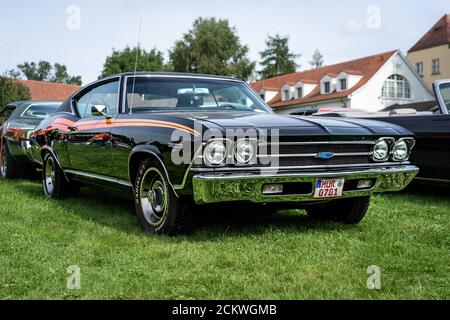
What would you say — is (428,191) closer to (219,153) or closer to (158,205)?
(158,205)

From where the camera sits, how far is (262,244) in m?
4.02

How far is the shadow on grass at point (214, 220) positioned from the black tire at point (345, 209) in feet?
0.37

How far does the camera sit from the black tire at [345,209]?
192 inches

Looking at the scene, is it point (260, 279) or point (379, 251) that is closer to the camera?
point (260, 279)

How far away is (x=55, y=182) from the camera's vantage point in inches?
257

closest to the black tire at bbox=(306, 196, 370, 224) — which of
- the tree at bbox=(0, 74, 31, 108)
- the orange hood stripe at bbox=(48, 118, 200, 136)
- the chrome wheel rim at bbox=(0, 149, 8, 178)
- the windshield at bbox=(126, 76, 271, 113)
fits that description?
the windshield at bbox=(126, 76, 271, 113)

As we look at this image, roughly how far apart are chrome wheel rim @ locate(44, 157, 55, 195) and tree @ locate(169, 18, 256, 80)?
40.0 meters

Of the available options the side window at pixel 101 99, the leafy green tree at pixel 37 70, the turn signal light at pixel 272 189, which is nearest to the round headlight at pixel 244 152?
the turn signal light at pixel 272 189

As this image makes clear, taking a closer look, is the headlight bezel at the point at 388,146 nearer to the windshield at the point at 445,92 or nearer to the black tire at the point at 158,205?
the black tire at the point at 158,205

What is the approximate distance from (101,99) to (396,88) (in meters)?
35.2

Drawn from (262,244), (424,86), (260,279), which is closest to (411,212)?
(262,244)

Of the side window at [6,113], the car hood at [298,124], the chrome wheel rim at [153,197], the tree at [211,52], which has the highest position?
the tree at [211,52]
